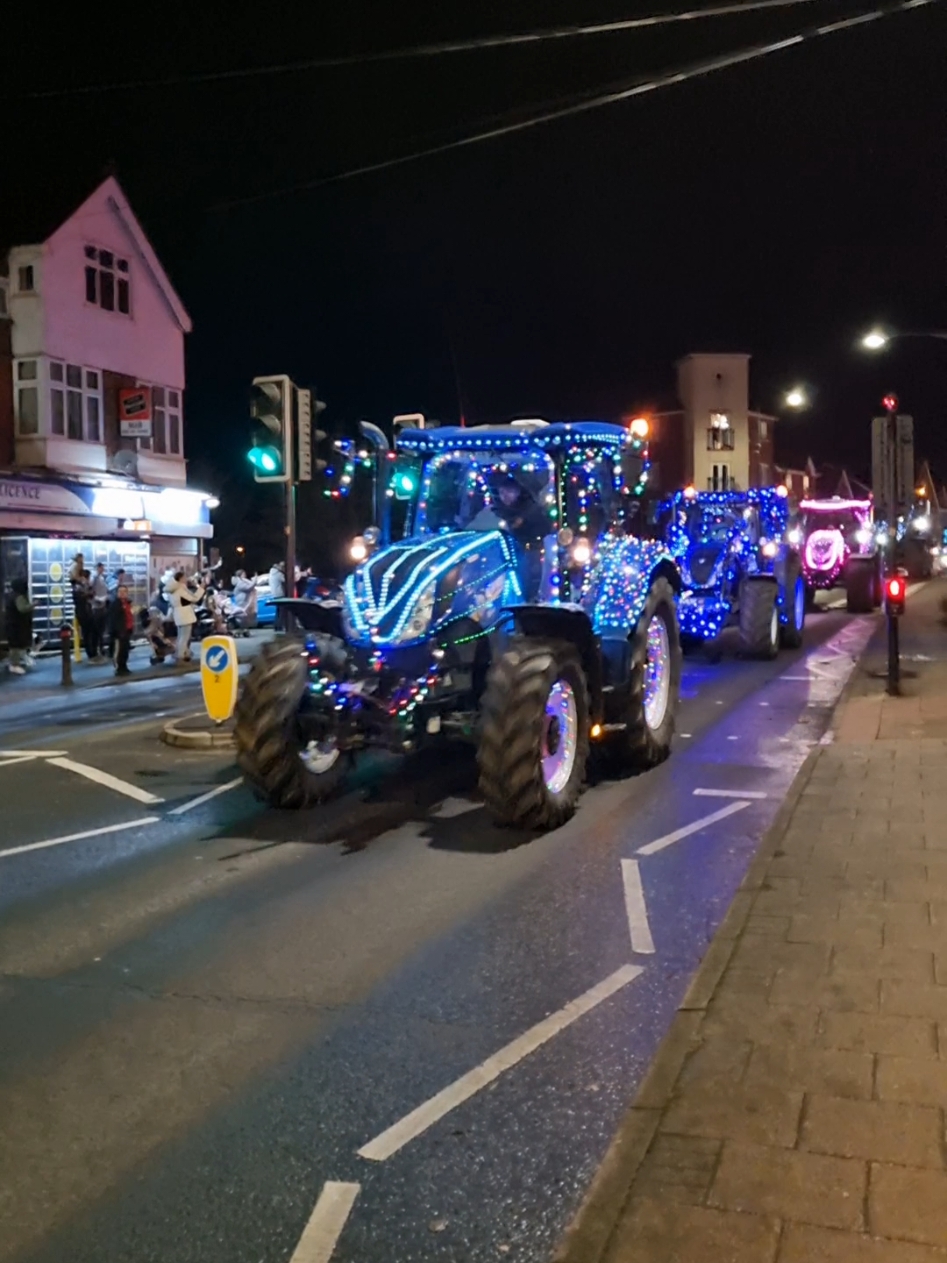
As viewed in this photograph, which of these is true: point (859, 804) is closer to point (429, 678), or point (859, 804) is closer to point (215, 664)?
point (429, 678)

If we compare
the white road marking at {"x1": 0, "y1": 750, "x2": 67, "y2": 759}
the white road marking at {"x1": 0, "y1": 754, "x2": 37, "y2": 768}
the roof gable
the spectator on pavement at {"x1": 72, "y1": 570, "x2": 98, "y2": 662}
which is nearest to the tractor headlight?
the white road marking at {"x1": 0, "y1": 754, "x2": 37, "y2": 768}

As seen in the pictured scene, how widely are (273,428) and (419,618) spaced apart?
3.40 metres

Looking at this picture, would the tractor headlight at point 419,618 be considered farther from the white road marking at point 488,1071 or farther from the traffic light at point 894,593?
the traffic light at point 894,593

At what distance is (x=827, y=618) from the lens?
87.5 ft

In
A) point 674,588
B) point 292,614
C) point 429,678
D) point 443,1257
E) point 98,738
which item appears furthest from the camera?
point 98,738

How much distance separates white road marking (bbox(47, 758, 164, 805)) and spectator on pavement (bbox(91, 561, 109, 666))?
36.2 ft

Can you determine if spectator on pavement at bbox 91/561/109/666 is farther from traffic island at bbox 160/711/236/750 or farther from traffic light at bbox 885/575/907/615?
traffic light at bbox 885/575/907/615

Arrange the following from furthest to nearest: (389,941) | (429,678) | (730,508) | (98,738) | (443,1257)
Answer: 1. (730,508)
2. (98,738)
3. (429,678)
4. (389,941)
5. (443,1257)

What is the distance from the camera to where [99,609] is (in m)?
22.6

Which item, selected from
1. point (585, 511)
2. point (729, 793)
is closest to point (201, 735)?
point (585, 511)

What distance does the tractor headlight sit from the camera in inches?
343

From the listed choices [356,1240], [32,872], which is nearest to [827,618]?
[32,872]

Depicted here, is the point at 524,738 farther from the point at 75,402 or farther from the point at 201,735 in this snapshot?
the point at 75,402

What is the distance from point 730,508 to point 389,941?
14.2 metres
